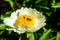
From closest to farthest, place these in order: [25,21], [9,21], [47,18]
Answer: [25,21] < [9,21] < [47,18]

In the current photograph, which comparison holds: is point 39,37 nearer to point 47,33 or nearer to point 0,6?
point 47,33

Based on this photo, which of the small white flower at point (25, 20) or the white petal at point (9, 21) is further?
the white petal at point (9, 21)

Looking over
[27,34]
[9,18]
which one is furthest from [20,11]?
[27,34]

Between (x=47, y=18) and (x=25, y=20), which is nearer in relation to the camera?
(x=25, y=20)

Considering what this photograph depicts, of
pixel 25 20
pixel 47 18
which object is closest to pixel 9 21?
pixel 25 20

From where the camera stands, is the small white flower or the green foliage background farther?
the green foliage background

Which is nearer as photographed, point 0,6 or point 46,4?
point 46,4

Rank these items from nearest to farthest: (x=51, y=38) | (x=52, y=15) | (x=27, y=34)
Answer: (x=27, y=34) → (x=51, y=38) → (x=52, y=15)

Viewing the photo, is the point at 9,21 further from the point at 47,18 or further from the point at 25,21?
the point at 47,18
